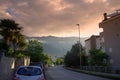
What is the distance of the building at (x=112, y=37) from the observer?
61.7 meters

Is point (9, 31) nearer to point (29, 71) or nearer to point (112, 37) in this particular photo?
point (29, 71)

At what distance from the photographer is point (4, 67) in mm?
25031

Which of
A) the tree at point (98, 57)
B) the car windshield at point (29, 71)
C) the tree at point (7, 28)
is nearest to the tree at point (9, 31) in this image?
the tree at point (7, 28)

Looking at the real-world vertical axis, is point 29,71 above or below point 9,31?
below

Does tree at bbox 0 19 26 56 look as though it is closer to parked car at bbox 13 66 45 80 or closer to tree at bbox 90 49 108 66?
parked car at bbox 13 66 45 80

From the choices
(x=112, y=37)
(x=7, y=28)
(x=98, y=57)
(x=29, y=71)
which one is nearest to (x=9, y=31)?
(x=7, y=28)

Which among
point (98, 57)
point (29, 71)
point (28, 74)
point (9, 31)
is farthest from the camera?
point (98, 57)

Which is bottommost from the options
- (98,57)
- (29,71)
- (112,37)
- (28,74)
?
(28,74)

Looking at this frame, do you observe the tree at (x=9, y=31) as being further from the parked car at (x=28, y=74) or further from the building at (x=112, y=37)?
the building at (x=112, y=37)

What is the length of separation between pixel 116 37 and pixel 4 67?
4123cm

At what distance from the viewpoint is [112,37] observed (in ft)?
212

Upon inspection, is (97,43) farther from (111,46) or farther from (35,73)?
(35,73)

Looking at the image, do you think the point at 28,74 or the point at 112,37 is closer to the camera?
the point at 28,74

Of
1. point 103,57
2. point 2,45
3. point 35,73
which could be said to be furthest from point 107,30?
point 35,73
